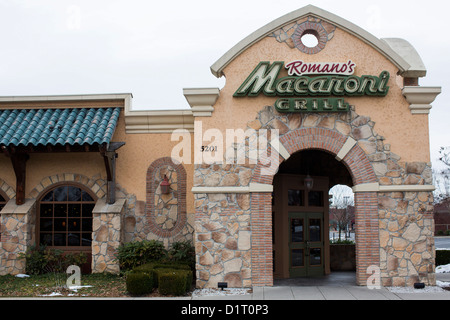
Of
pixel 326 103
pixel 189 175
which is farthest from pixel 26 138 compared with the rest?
pixel 326 103

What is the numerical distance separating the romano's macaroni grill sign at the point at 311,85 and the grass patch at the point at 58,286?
5.99 meters

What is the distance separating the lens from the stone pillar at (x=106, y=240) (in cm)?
1366

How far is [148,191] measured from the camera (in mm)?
14391

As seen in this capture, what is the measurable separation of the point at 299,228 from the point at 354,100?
182 inches

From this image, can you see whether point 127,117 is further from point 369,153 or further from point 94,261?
point 369,153

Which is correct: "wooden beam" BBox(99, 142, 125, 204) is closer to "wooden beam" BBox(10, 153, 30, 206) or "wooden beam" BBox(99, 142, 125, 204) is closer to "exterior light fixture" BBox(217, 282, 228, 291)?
"wooden beam" BBox(10, 153, 30, 206)

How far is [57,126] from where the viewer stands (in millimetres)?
14008

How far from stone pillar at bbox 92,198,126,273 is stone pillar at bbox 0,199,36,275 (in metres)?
2.11

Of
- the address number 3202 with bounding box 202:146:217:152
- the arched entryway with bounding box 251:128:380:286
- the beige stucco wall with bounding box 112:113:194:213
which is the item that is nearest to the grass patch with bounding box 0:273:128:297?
the beige stucco wall with bounding box 112:113:194:213

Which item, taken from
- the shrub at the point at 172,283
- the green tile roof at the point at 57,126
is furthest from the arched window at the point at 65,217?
the shrub at the point at 172,283

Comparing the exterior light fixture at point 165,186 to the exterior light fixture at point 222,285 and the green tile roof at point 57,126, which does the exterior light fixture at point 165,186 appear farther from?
the exterior light fixture at point 222,285

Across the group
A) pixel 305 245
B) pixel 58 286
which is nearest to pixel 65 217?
pixel 58 286

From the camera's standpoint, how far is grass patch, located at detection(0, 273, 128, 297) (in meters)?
11.4
